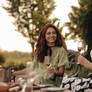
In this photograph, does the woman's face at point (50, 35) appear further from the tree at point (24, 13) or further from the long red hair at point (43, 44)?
the tree at point (24, 13)

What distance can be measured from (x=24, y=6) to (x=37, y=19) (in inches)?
155

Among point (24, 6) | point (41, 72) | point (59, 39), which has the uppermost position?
point (24, 6)

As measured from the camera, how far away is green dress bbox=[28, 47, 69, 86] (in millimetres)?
3107

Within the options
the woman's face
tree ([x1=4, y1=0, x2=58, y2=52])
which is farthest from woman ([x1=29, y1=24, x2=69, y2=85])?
tree ([x1=4, y1=0, x2=58, y2=52])

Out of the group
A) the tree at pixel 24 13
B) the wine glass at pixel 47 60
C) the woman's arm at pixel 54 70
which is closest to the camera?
the woman's arm at pixel 54 70

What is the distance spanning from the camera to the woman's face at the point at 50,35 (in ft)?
10.8

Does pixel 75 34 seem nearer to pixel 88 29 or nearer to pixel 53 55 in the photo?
pixel 88 29

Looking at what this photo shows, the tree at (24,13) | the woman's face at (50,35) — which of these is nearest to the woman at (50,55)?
the woman's face at (50,35)

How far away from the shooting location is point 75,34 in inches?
671

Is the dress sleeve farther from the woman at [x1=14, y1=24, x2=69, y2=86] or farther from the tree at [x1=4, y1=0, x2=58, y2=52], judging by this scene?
the tree at [x1=4, y1=0, x2=58, y2=52]

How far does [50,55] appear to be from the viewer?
339 cm

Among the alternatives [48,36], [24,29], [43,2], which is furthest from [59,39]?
[24,29]

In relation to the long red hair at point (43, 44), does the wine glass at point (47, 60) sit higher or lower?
lower

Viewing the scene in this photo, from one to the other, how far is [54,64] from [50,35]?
1.35 feet
